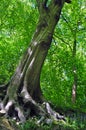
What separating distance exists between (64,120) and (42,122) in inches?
59.4

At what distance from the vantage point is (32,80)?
11562 millimetres

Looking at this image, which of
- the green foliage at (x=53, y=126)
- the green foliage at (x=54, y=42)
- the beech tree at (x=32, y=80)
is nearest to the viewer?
the green foliage at (x=53, y=126)

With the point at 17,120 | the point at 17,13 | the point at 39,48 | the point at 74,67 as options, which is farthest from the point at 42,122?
the point at 17,13

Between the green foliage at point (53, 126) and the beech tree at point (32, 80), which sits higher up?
the beech tree at point (32, 80)

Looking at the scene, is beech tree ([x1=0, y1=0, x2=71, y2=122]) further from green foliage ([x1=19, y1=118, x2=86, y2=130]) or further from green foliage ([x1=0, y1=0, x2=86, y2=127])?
green foliage ([x1=0, y1=0, x2=86, y2=127])

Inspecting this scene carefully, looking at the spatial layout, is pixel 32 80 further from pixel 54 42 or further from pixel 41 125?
pixel 54 42

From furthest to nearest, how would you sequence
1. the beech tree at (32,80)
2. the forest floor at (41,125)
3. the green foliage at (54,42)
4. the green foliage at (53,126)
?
1. the green foliage at (54,42)
2. the beech tree at (32,80)
3. the green foliage at (53,126)
4. the forest floor at (41,125)

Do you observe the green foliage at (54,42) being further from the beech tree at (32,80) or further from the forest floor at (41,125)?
the forest floor at (41,125)

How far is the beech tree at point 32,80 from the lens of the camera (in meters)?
10.2

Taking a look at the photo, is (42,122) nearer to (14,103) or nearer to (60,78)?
(14,103)

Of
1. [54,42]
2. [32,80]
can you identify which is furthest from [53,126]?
[54,42]

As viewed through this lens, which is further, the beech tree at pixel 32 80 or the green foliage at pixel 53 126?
the beech tree at pixel 32 80

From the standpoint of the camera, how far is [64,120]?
34.3 feet

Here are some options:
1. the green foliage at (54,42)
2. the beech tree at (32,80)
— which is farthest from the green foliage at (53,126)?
the green foliage at (54,42)
